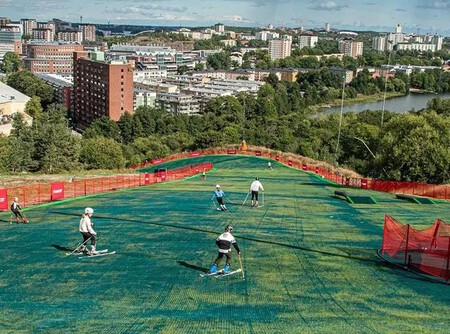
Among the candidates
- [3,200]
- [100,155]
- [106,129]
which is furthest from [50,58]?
[3,200]

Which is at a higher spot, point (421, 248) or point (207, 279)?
point (421, 248)

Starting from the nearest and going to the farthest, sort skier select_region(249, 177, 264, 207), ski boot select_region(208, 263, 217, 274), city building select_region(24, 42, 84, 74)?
ski boot select_region(208, 263, 217, 274) < skier select_region(249, 177, 264, 207) < city building select_region(24, 42, 84, 74)

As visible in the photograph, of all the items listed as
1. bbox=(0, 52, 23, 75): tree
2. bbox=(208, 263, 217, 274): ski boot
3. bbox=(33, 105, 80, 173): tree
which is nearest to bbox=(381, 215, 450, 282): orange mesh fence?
bbox=(208, 263, 217, 274): ski boot

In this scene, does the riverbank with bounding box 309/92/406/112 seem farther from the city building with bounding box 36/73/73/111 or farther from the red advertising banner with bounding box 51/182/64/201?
the red advertising banner with bounding box 51/182/64/201

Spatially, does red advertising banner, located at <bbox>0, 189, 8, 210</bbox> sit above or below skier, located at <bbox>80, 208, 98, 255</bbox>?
below

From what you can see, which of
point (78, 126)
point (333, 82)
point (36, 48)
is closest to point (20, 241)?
point (78, 126)

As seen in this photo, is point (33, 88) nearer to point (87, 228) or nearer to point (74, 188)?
point (74, 188)
